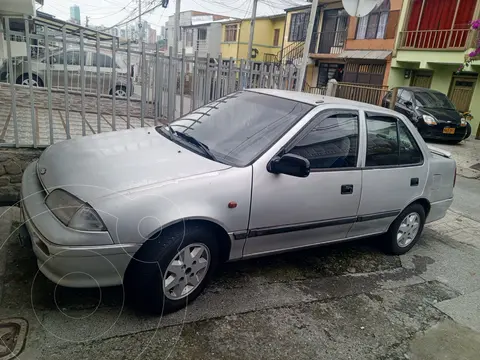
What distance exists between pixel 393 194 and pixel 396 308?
45.5 inches

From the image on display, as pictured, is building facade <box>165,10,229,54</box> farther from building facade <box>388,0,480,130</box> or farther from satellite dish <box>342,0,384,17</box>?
satellite dish <box>342,0,384,17</box>

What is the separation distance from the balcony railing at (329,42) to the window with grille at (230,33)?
11.9 meters

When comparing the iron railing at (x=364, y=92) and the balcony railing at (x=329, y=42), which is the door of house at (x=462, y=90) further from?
the balcony railing at (x=329, y=42)

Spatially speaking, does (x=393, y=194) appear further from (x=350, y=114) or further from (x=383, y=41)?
(x=383, y=41)

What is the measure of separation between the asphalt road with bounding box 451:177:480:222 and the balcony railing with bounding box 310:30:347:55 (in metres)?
17.1

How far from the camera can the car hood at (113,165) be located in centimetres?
246

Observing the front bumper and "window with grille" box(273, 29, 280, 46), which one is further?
"window with grille" box(273, 29, 280, 46)

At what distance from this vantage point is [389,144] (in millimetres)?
3811

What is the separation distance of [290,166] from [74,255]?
5.39 ft

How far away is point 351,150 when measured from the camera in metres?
3.46

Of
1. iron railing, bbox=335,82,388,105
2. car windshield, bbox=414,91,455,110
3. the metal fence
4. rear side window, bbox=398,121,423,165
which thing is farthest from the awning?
rear side window, bbox=398,121,423,165

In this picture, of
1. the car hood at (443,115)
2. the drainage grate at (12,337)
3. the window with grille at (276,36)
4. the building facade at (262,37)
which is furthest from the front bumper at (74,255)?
the window with grille at (276,36)

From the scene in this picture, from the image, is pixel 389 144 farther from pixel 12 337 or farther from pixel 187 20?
pixel 187 20

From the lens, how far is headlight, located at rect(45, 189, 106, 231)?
2.29 m
